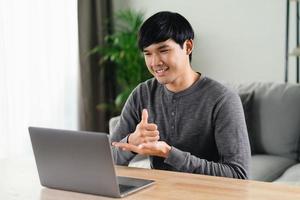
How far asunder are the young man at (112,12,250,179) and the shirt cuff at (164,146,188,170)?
0.02 meters

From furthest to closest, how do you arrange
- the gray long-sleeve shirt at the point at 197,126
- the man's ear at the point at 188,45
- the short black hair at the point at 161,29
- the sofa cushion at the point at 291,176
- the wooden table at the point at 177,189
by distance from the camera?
1. the sofa cushion at the point at 291,176
2. the man's ear at the point at 188,45
3. the short black hair at the point at 161,29
4. the gray long-sleeve shirt at the point at 197,126
5. the wooden table at the point at 177,189

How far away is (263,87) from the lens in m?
3.02

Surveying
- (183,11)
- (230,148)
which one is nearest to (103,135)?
(230,148)

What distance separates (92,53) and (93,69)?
5.7 inches

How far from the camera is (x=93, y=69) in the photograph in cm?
456

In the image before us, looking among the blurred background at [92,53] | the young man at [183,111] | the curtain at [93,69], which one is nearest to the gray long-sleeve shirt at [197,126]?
the young man at [183,111]

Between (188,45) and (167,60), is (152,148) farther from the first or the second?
(188,45)

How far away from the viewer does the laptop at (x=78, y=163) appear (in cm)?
141

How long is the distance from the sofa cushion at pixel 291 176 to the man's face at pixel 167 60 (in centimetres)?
95

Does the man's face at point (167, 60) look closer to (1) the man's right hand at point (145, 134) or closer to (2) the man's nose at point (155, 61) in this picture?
(2) the man's nose at point (155, 61)

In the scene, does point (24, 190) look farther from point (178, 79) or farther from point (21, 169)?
point (178, 79)

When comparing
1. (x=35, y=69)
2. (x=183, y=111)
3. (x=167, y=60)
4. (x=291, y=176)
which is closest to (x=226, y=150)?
(x=183, y=111)

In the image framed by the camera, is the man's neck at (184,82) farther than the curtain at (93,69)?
No

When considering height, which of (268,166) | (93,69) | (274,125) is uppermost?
(93,69)
